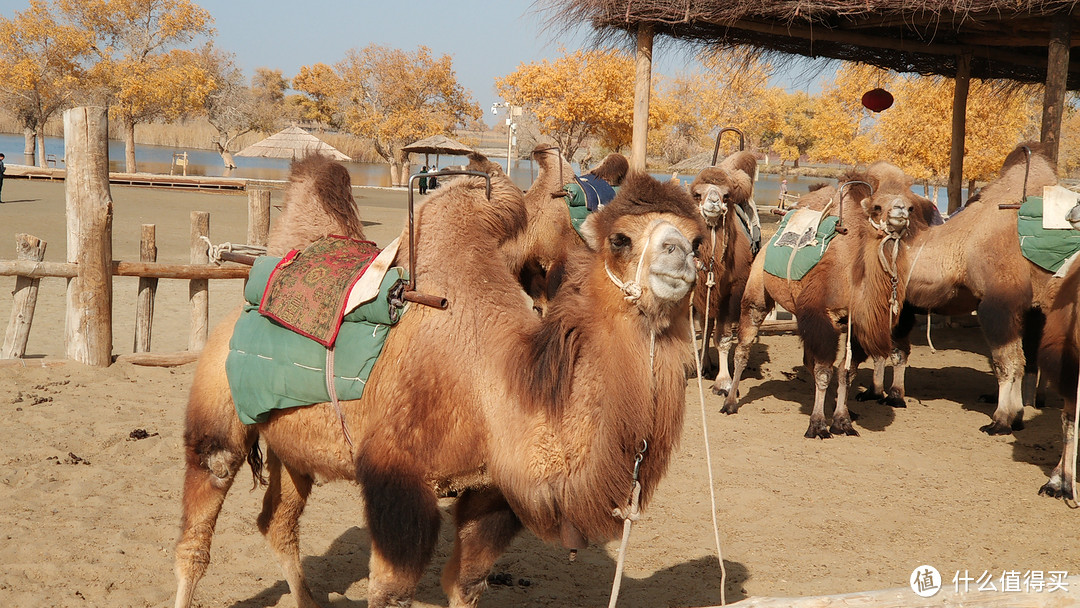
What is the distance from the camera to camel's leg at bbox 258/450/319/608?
3.79 meters

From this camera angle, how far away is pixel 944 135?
21.3m

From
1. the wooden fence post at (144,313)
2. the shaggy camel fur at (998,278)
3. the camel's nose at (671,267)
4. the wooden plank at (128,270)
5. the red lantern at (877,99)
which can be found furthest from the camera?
the red lantern at (877,99)

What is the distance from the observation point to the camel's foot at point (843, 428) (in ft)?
24.2

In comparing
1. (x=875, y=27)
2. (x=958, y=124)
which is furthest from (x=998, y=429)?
(x=958, y=124)

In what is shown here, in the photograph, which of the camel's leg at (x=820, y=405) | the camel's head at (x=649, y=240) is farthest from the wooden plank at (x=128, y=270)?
the camel's head at (x=649, y=240)

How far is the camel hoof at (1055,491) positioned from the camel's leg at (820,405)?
175 cm

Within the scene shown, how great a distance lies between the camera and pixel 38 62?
1594 inches

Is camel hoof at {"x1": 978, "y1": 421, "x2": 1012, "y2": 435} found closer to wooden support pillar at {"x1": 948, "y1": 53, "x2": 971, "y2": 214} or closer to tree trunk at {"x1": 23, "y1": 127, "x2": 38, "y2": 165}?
wooden support pillar at {"x1": 948, "y1": 53, "x2": 971, "y2": 214}

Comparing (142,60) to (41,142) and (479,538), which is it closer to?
(41,142)

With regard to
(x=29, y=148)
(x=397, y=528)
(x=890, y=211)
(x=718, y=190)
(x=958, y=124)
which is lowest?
(x=397, y=528)

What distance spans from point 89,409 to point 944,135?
21.0 m

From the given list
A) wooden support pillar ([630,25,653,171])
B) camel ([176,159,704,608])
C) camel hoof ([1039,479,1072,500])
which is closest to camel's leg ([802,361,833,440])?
camel hoof ([1039,479,1072,500])

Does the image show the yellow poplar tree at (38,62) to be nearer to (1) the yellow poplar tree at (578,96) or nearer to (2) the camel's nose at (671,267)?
(1) the yellow poplar tree at (578,96)

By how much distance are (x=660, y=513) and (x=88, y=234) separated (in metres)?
5.27
